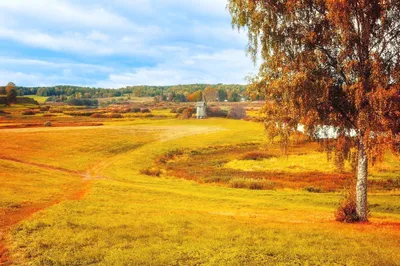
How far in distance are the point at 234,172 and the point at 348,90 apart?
37.4 meters

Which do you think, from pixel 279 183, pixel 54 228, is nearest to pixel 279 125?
pixel 54 228

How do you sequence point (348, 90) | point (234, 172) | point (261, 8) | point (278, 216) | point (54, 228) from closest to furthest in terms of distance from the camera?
point (54, 228)
point (348, 90)
point (261, 8)
point (278, 216)
point (234, 172)

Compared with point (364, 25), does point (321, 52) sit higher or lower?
lower

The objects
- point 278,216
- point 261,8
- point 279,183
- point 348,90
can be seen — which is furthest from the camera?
point 279,183

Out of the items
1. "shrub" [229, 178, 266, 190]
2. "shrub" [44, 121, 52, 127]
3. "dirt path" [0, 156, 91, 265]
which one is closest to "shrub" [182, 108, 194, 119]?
"shrub" [44, 121, 52, 127]

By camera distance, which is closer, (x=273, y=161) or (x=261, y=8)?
(x=261, y=8)

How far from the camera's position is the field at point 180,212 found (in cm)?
1565

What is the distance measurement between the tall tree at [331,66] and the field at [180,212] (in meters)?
4.97

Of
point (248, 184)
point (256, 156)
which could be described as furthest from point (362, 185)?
point (256, 156)

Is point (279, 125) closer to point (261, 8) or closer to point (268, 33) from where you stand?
point (268, 33)

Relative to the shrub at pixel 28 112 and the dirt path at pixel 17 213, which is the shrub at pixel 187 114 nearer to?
the shrub at pixel 28 112

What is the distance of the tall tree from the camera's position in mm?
19250

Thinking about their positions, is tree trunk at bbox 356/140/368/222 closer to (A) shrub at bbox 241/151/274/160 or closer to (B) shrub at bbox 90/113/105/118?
(A) shrub at bbox 241/151/274/160

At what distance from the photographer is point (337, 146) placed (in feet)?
74.5
